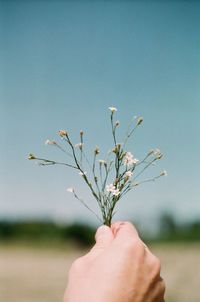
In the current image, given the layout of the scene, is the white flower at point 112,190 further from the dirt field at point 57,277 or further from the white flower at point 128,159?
the dirt field at point 57,277

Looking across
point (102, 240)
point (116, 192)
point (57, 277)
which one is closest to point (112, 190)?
point (116, 192)

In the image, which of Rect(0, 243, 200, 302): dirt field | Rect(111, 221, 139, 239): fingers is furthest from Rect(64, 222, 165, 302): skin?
Rect(0, 243, 200, 302): dirt field

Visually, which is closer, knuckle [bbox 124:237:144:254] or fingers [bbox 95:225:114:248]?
knuckle [bbox 124:237:144:254]

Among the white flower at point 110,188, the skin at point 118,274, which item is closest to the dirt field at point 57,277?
the white flower at point 110,188

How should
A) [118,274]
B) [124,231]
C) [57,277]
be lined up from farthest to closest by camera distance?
[57,277]
[124,231]
[118,274]

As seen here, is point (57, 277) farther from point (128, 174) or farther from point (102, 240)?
point (102, 240)

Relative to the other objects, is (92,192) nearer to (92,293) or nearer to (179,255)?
A: (92,293)

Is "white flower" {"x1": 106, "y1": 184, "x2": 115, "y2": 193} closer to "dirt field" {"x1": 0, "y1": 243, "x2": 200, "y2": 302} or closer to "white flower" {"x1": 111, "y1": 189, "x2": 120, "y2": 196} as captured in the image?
"white flower" {"x1": 111, "y1": 189, "x2": 120, "y2": 196}
